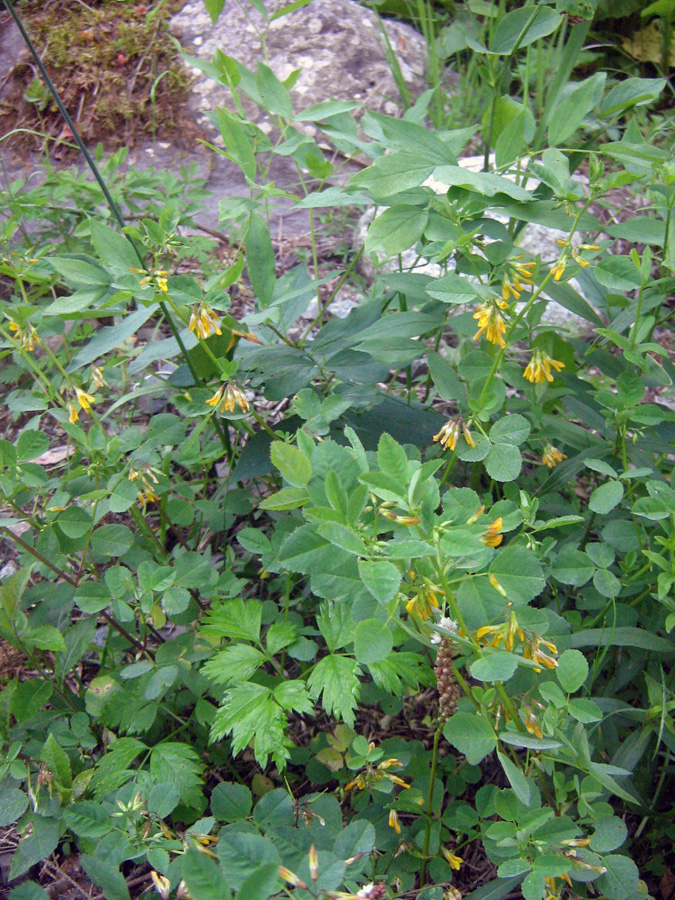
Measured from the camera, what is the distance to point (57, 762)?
1.06m

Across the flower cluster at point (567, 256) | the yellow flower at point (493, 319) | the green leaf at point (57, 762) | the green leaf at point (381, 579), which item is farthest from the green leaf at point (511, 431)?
the green leaf at point (57, 762)

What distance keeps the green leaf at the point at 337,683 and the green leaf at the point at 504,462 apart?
386 millimetres

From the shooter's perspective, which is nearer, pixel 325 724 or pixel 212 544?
pixel 325 724

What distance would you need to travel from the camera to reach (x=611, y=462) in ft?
4.28

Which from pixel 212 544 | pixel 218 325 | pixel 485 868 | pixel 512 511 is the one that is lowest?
pixel 485 868

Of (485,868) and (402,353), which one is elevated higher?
(402,353)

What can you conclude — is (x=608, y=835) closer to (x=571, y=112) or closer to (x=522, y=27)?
(x=571, y=112)

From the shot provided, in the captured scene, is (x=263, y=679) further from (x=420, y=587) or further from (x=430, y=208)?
(x=430, y=208)

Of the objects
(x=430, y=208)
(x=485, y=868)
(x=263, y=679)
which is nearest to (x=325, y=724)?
(x=263, y=679)

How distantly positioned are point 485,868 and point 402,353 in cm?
98

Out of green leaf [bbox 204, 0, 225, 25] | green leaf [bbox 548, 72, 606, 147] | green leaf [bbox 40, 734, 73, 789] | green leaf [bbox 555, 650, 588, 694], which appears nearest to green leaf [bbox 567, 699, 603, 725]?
green leaf [bbox 555, 650, 588, 694]

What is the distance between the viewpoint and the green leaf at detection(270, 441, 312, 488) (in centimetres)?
83

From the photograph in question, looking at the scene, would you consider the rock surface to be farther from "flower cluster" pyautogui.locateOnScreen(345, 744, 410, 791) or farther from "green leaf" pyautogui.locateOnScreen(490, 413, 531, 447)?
"flower cluster" pyautogui.locateOnScreen(345, 744, 410, 791)

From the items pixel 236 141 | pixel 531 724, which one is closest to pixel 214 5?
pixel 236 141
